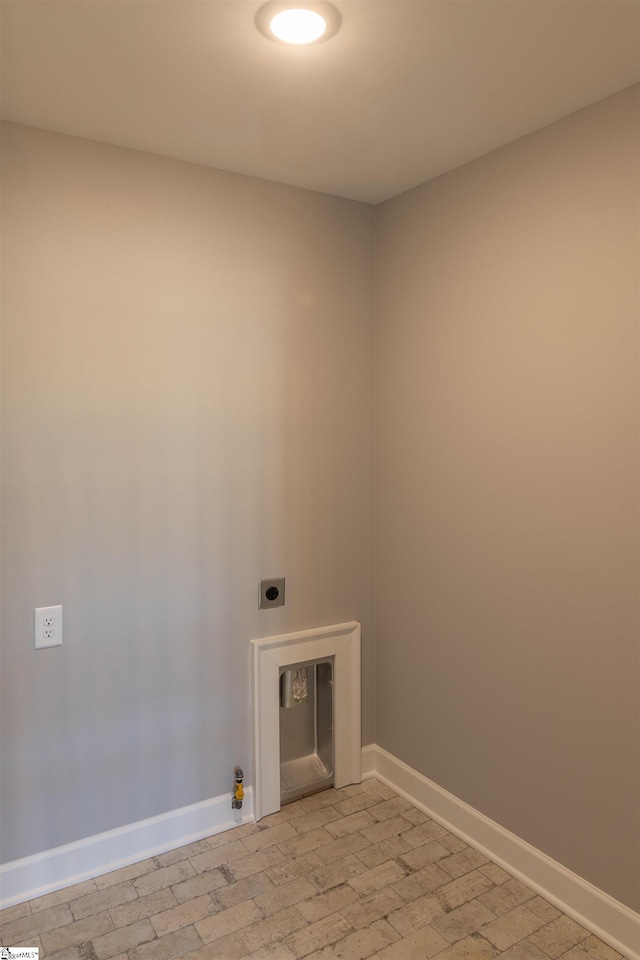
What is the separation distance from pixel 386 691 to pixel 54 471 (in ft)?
5.09

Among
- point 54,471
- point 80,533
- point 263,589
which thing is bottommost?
point 263,589

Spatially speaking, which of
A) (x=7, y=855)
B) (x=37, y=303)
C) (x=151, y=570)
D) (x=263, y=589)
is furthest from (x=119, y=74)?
(x=7, y=855)

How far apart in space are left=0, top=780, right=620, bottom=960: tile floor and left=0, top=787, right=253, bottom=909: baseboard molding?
0.03 metres

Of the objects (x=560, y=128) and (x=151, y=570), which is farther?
(x=151, y=570)

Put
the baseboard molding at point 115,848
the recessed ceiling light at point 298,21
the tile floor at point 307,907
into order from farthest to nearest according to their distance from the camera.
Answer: the baseboard molding at point 115,848
the tile floor at point 307,907
the recessed ceiling light at point 298,21

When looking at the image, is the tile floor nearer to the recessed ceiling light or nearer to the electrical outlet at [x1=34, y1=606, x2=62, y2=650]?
the electrical outlet at [x1=34, y1=606, x2=62, y2=650]

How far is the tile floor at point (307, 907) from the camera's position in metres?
1.76

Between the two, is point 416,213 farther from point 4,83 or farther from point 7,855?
point 7,855

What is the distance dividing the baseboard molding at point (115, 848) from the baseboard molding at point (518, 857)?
60cm

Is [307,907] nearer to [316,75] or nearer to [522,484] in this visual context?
[522,484]

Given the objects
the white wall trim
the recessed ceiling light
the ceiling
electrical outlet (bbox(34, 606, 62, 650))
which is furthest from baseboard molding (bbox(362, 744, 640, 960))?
the recessed ceiling light

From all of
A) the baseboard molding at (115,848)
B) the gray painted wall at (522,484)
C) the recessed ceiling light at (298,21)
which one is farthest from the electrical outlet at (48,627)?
the recessed ceiling light at (298,21)

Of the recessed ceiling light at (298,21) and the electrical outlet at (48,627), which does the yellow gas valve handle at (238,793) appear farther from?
the recessed ceiling light at (298,21)

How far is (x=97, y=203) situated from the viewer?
204 centimetres
